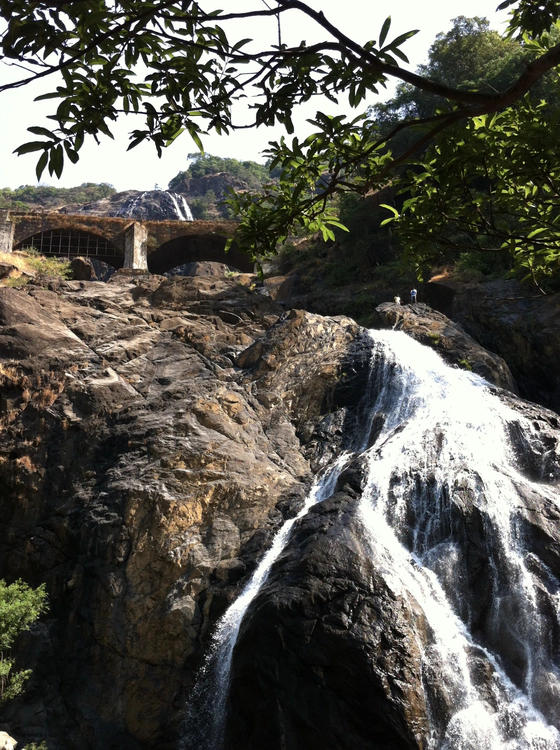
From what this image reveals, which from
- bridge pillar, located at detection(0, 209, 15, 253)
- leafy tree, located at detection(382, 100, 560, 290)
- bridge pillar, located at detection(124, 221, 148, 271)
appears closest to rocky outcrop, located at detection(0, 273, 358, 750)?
leafy tree, located at detection(382, 100, 560, 290)

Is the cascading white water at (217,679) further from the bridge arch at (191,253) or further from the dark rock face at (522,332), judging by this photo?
the bridge arch at (191,253)

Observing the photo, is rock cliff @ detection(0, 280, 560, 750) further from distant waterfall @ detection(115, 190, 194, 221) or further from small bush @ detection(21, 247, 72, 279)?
distant waterfall @ detection(115, 190, 194, 221)

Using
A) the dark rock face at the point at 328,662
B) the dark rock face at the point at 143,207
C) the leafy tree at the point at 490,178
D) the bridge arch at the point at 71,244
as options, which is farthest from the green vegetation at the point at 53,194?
the leafy tree at the point at 490,178

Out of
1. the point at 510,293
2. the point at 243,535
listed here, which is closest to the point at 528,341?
the point at 510,293

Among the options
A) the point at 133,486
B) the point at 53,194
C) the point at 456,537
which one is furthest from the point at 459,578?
the point at 53,194

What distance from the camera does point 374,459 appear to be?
1386 centimetres

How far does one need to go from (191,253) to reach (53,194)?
182 feet

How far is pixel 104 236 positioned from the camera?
98.5 ft

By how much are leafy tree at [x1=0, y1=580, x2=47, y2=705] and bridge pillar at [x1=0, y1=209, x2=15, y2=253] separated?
1986 centimetres

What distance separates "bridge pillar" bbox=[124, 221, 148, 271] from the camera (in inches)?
1165

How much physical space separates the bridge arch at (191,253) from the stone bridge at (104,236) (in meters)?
0.05

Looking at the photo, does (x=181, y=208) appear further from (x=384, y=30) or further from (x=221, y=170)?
(x=384, y=30)

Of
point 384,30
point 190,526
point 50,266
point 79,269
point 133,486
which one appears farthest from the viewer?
point 79,269

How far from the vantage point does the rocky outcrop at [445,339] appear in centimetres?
1834
